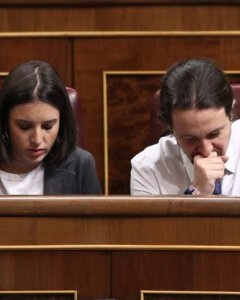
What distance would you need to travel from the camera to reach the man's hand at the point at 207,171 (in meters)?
0.75

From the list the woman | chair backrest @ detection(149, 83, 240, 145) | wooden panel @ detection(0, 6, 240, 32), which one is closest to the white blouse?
the woman

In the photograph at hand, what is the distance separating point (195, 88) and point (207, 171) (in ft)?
0.25

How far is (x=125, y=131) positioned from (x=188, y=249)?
16.2 inches

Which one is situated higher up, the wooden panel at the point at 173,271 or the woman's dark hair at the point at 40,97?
the woman's dark hair at the point at 40,97

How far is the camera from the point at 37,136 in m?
0.79

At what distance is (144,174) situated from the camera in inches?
31.2

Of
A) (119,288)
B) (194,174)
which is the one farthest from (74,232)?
(194,174)

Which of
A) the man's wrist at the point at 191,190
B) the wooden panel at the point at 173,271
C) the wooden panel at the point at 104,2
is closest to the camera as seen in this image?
the wooden panel at the point at 173,271

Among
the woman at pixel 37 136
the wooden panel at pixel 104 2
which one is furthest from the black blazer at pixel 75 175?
the wooden panel at pixel 104 2

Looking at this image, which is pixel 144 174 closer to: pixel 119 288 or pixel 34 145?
pixel 34 145

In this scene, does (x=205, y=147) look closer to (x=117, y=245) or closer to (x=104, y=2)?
(x=117, y=245)

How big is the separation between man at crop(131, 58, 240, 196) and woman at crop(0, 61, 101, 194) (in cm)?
8

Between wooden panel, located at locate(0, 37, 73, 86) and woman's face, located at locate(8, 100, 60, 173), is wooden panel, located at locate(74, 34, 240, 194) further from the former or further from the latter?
woman's face, located at locate(8, 100, 60, 173)

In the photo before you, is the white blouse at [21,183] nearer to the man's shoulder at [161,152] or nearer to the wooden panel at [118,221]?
the man's shoulder at [161,152]
